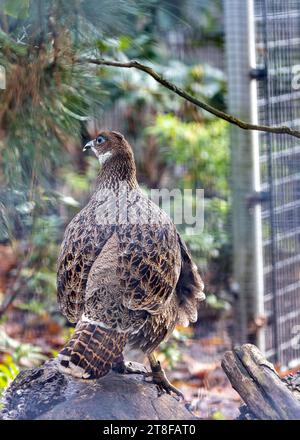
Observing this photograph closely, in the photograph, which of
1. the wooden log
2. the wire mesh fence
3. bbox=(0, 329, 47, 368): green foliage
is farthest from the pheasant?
bbox=(0, 329, 47, 368): green foliage

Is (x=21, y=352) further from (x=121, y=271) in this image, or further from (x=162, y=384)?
(x=121, y=271)

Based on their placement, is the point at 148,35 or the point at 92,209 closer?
the point at 92,209

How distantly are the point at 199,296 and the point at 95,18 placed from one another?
2.16 feet

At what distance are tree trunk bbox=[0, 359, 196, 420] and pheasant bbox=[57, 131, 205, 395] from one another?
1.9 inches

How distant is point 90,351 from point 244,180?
3.38ft

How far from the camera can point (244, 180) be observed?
2295mm

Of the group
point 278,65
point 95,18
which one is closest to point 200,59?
point 278,65

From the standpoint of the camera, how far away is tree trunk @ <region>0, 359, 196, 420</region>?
152cm

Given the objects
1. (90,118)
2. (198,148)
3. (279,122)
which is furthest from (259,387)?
(198,148)

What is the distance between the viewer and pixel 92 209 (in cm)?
160

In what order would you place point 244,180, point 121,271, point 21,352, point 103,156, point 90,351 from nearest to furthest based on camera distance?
1. point 90,351
2. point 121,271
3. point 103,156
4. point 244,180
5. point 21,352

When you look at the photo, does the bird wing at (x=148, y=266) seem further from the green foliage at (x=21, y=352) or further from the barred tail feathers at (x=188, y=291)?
the green foliage at (x=21, y=352)

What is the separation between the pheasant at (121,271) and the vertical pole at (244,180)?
1.95 feet

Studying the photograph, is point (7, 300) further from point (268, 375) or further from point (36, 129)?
point (268, 375)
